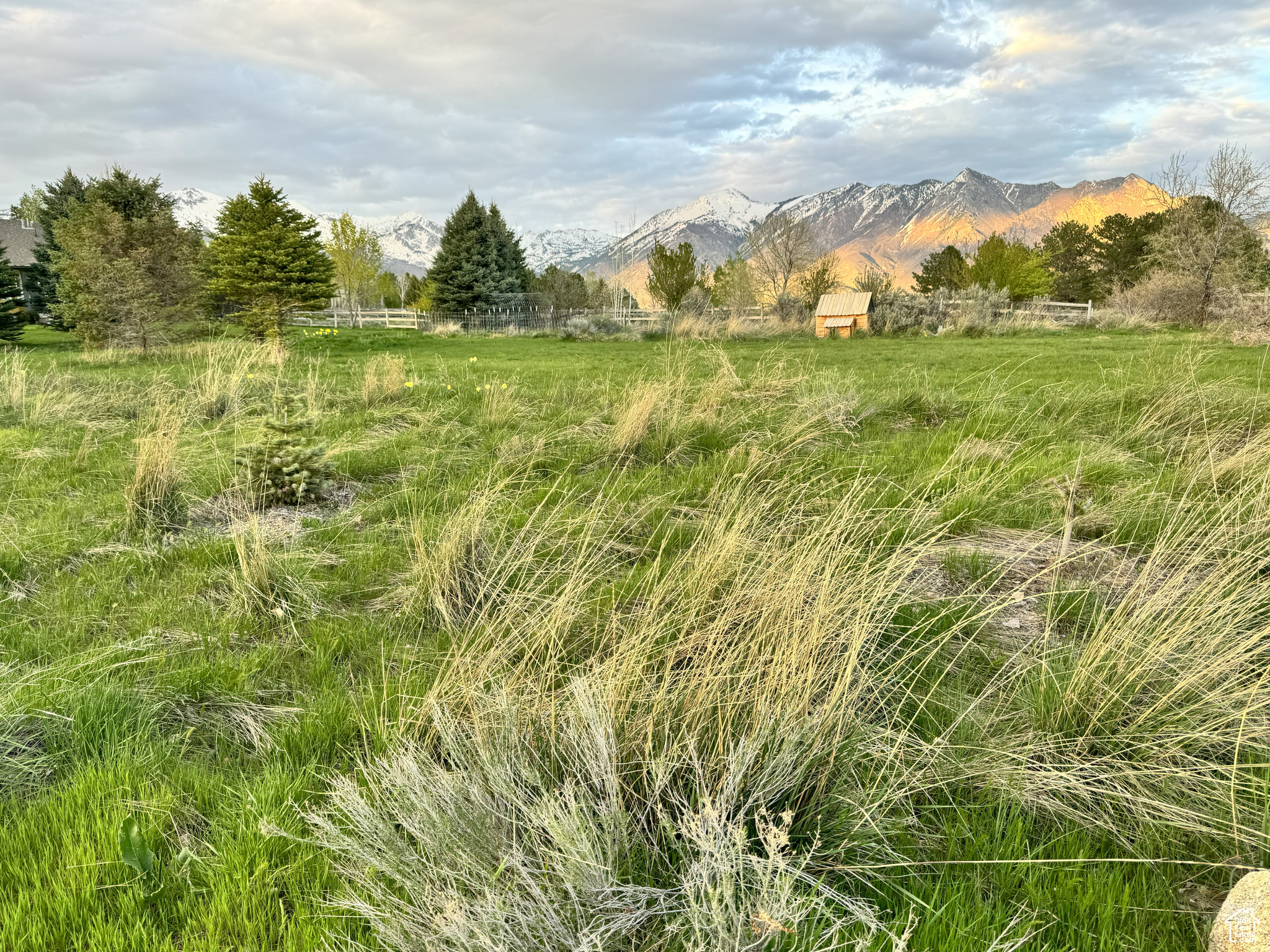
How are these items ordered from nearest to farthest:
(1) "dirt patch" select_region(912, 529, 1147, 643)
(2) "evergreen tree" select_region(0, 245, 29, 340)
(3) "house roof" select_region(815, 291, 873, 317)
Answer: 1. (1) "dirt patch" select_region(912, 529, 1147, 643)
2. (2) "evergreen tree" select_region(0, 245, 29, 340)
3. (3) "house roof" select_region(815, 291, 873, 317)

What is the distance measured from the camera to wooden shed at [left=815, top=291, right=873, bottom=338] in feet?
80.1

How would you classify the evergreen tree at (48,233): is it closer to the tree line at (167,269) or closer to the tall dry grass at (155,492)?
the tree line at (167,269)

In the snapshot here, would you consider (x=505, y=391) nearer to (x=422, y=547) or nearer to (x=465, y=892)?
(x=422, y=547)

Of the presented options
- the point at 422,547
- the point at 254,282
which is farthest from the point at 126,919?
the point at 254,282

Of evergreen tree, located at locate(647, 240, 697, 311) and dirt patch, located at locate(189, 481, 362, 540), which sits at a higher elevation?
evergreen tree, located at locate(647, 240, 697, 311)

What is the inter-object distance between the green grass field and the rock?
0.48 feet

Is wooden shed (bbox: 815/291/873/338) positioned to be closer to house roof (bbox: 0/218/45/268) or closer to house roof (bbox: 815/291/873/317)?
house roof (bbox: 815/291/873/317)

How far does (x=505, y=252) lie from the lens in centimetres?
4028

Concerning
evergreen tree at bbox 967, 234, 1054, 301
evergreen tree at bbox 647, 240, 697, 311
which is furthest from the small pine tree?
evergreen tree at bbox 967, 234, 1054, 301

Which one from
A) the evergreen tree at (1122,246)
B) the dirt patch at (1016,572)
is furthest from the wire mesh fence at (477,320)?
the evergreen tree at (1122,246)

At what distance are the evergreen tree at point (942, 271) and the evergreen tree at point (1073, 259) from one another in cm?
836

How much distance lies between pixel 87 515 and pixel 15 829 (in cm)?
307

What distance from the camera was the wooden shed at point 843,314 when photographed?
80.1ft

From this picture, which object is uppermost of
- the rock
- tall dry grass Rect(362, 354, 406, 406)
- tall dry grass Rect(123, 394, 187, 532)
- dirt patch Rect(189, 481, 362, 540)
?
tall dry grass Rect(362, 354, 406, 406)
